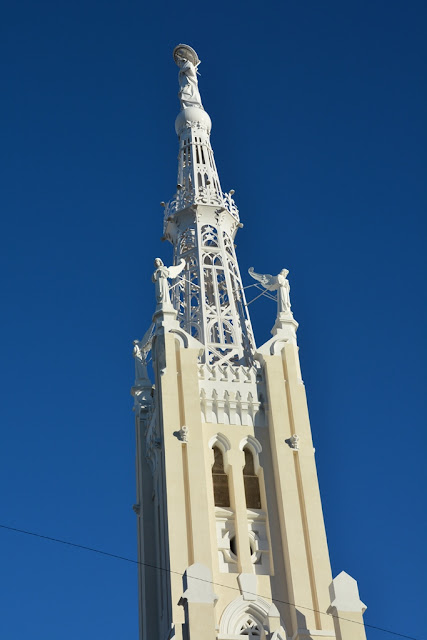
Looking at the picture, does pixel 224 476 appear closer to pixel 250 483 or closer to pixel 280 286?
pixel 250 483

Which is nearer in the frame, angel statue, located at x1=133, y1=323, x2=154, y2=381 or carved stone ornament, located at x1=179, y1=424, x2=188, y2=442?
carved stone ornament, located at x1=179, y1=424, x2=188, y2=442

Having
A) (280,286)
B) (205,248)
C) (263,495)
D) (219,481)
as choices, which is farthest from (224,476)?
(205,248)

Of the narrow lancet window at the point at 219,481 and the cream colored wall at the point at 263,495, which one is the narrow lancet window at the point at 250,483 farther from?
the narrow lancet window at the point at 219,481

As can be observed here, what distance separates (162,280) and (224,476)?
22.4 feet

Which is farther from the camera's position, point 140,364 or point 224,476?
point 140,364

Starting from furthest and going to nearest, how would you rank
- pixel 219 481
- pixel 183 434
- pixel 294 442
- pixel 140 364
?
pixel 140 364 → pixel 294 442 → pixel 219 481 → pixel 183 434

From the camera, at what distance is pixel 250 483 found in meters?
33.6

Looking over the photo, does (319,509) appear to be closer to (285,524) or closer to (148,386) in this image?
(285,524)

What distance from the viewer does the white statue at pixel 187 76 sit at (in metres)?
45.7

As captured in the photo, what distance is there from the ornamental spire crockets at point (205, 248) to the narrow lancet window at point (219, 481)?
3330 millimetres

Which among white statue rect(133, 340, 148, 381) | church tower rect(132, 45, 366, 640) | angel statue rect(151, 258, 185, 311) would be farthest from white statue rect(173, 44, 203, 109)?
white statue rect(133, 340, 148, 381)

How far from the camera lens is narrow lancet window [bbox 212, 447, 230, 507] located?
33031 millimetres

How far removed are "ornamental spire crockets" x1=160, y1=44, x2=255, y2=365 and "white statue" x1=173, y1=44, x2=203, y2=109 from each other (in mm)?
87

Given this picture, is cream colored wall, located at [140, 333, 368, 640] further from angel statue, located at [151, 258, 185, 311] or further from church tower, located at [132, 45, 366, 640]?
angel statue, located at [151, 258, 185, 311]
